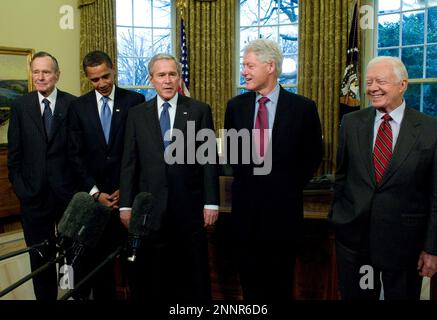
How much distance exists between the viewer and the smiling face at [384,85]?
5.70 ft

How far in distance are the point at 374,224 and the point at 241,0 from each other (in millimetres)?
5539

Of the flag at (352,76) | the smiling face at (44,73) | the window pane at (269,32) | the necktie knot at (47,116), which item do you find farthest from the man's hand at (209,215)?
the window pane at (269,32)

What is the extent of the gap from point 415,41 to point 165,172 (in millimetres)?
4727

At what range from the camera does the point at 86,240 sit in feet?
3.35

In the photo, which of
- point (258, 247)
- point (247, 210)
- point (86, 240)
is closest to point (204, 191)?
point (247, 210)

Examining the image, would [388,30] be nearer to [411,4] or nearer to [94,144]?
[411,4]

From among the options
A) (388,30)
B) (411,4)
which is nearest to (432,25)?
(411,4)

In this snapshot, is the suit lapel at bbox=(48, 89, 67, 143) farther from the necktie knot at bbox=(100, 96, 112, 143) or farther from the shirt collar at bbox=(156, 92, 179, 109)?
the shirt collar at bbox=(156, 92, 179, 109)

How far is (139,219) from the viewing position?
1083 millimetres

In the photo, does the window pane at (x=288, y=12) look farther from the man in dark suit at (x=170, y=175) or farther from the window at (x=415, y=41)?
the man in dark suit at (x=170, y=175)

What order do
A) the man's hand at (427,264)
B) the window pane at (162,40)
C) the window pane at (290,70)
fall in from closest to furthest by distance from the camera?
the man's hand at (427,264) < the window pane at (290,70) < the window pane at (162,40)

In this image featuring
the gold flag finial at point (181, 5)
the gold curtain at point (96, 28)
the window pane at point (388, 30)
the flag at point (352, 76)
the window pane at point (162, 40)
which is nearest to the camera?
the flag at point (352, 76)

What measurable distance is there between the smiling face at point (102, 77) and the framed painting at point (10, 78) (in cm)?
369

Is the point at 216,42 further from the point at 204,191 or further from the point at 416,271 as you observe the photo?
the point at 416,271
